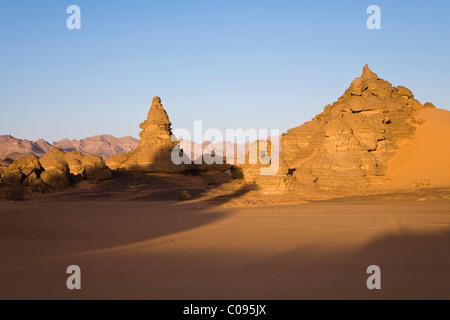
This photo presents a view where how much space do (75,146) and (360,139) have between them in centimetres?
10855

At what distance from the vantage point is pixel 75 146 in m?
117

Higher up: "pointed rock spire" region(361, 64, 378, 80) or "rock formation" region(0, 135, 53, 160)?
"pointed rock spire" region(361, 64, 378, 80)

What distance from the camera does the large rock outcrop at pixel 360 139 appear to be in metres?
22.1

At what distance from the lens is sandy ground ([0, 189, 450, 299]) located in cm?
441

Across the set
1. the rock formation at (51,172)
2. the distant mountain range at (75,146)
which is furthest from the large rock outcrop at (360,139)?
the distant mountain range at (75,146)

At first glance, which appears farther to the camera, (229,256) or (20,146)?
(20,146)

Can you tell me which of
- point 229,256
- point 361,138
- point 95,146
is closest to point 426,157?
point 361,138

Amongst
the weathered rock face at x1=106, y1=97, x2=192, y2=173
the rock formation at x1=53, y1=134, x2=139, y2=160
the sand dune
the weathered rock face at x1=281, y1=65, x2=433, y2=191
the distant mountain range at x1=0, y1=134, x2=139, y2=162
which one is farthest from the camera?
the rock formation at x1=53, y1=134, x2=139, y2=160

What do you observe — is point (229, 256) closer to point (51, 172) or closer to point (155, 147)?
point (51, 172)

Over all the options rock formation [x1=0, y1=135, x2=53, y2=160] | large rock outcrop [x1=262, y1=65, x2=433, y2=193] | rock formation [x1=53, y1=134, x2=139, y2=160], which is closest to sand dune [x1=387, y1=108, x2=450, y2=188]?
large rock outcrop [x1=262, y1=65, x2=433, y2=193]

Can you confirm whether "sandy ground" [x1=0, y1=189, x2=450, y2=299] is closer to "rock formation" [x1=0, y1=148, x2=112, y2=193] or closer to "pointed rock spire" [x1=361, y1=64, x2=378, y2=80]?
"rock formation" [x1=0, y1=148, x2=112, y2=193]

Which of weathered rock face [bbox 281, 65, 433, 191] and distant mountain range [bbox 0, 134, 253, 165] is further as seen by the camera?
distant mountain range [bbox 0, 134, 253, 165]

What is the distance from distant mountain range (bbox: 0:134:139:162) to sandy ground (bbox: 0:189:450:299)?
7834 centimetres

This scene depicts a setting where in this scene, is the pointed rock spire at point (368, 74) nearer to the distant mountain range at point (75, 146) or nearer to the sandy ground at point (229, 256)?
the sandy ground at point (229, 256)
